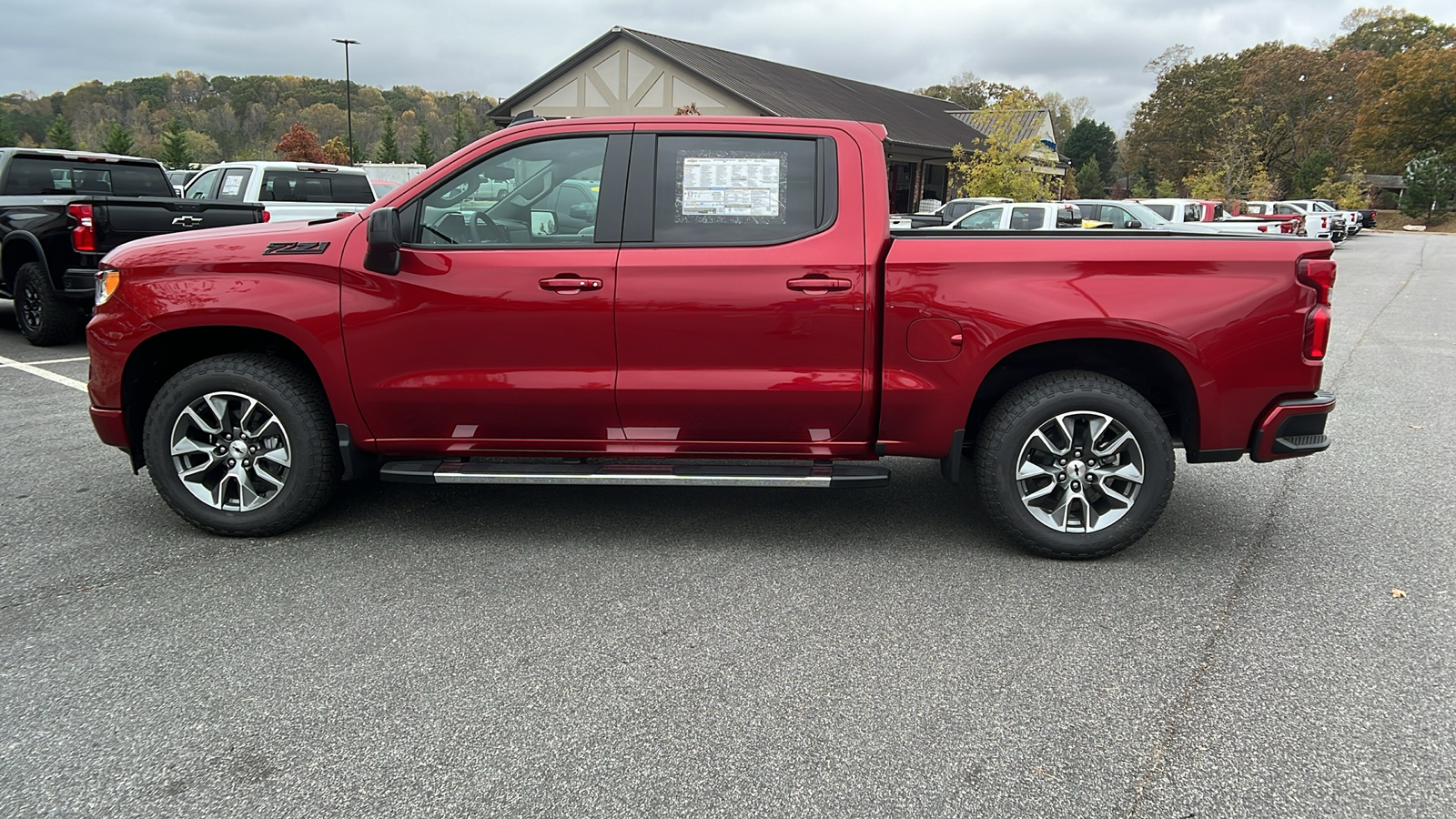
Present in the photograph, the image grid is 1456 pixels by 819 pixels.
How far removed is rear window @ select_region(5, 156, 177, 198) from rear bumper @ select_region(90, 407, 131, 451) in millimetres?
7310

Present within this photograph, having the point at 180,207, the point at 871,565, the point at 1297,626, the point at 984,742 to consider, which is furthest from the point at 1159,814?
the point at 180,207

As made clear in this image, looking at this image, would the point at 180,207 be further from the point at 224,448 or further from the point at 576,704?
Result: the point at 576,704

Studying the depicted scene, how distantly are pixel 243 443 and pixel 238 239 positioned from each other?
3.05ft

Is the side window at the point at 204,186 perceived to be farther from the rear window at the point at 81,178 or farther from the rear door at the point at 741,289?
the rear door at the point at 741,289

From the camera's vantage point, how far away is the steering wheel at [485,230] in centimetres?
432

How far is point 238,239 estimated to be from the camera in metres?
4.40

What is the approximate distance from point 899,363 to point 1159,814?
6.96 feet

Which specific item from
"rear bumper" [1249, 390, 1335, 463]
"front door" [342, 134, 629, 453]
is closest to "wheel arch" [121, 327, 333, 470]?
"front door" [342, 134, 629, 453]

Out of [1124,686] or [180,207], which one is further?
[180,207]

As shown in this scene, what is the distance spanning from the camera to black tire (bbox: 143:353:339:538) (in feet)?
14.4

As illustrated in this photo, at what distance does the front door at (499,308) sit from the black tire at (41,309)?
695cm

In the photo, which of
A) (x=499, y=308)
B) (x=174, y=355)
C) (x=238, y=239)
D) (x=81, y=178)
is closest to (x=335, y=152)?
(x=81, y=178)

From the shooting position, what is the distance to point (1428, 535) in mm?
4688

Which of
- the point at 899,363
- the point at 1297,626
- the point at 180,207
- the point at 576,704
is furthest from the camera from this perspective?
the point at 180,207
